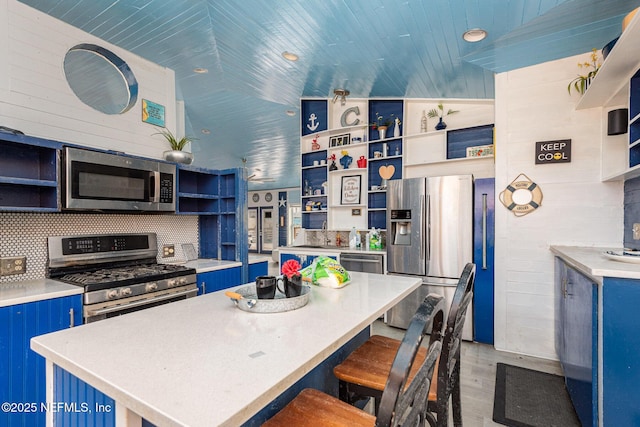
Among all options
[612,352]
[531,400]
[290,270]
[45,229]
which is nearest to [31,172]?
[45,229]

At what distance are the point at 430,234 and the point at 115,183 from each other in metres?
3.04

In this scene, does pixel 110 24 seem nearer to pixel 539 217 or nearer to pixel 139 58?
pixel 139 58

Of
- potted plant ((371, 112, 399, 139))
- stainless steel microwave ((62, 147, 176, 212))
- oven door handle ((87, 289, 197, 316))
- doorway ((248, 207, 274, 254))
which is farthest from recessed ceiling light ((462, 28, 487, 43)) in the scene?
doorway ((248, 207, 274, 254))

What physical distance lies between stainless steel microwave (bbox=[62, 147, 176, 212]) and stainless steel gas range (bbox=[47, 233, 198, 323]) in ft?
1.23

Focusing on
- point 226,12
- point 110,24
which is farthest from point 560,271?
point 110,24

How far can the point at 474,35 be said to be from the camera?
2504 millimetres

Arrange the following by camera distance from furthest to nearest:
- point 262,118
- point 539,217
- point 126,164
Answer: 1. point 262,118
2. point 539,217
3. point 126,164

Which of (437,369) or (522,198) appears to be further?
(522,198)

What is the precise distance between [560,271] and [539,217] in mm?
586

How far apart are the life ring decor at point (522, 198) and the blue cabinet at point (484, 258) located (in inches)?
5.9

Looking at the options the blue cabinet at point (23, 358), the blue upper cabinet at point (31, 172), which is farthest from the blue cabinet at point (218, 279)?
the blue upper cabinet at point (31, 172)

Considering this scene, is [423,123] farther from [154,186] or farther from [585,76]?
[154,186]

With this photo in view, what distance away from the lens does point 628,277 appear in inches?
59.1

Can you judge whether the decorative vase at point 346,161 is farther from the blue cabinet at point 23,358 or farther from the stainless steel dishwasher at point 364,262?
the blue cabinet at point 23,358
